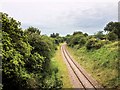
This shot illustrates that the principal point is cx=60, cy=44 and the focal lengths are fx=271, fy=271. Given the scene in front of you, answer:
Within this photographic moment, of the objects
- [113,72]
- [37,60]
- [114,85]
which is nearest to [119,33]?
[113,72]

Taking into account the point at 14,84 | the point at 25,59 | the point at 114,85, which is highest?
the point at 25,59

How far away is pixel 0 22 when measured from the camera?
675 inches

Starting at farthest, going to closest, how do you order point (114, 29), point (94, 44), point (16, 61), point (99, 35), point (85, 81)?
point (99, 35) < point (114, 29) < point (94, 44) < point (85, 81) < point (16, 61)

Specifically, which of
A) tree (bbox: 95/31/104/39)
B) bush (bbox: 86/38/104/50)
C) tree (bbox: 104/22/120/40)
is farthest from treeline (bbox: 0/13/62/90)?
tree (bbox: 95/31/104/39)

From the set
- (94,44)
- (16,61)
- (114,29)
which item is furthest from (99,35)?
(16,61)

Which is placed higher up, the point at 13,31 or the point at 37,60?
A: the point at 13,31

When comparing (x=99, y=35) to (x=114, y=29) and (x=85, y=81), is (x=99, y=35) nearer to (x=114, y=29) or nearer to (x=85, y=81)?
(x=114, y=29)

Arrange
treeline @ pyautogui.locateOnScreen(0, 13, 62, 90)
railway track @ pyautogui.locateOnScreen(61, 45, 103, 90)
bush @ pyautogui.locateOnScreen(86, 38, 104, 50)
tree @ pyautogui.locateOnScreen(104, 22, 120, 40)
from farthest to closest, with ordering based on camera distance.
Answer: tree @ pyautogui.locateOnScreen(104, 22, 120, 40) → bush @ pyautogui.locateOnScreen(86, 38, 104, 50) → railway track @ pyautogui.locateOnScreen(61, 45, 103, 90) → treeline @ pyautogui.locateOnScreen(0, 13, 62, 90)

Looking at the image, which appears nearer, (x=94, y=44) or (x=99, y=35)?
(x=94, y=44)

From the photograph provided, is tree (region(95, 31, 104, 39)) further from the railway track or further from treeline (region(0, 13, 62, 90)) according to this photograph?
treeline (region(0, 13, 62, 90))

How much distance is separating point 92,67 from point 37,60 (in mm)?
15015

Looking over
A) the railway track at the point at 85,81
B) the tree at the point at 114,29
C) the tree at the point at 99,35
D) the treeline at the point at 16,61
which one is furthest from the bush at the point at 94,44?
the treeline at the point at 16,61

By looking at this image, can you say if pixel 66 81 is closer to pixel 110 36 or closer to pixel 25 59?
pixel 25 59

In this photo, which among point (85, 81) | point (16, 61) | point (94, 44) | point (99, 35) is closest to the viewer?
point (16, 61)
